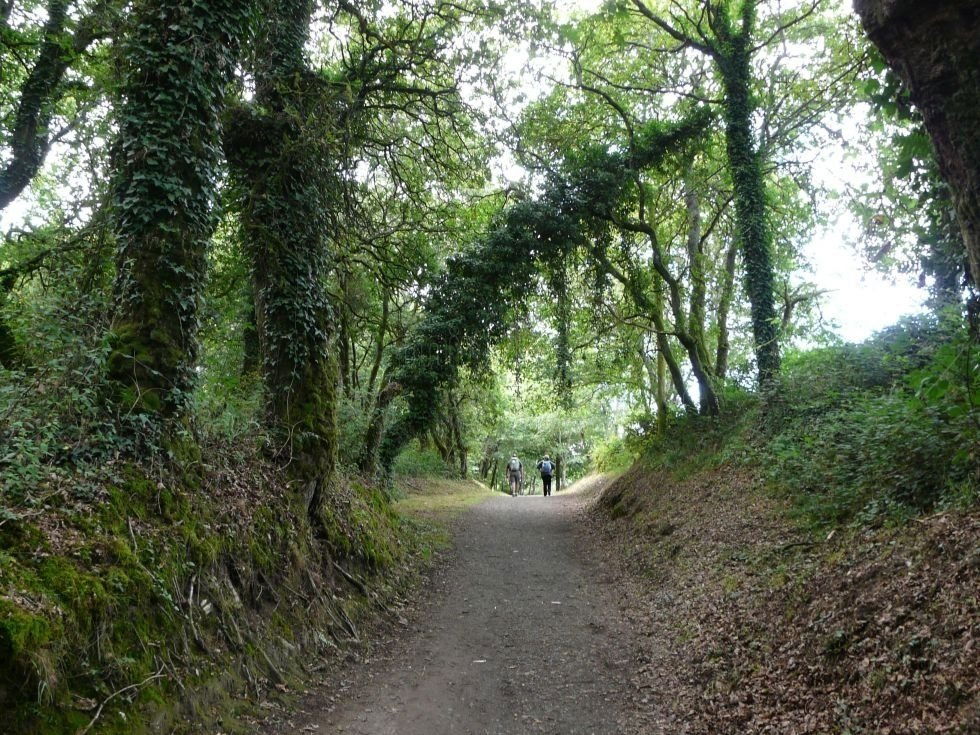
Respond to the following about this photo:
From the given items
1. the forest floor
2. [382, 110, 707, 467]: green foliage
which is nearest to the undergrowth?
the forest floor

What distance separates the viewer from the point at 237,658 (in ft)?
17.2

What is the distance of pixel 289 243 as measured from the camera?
882 cm

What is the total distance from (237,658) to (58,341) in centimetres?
308

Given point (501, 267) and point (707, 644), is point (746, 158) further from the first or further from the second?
point (707, 644)

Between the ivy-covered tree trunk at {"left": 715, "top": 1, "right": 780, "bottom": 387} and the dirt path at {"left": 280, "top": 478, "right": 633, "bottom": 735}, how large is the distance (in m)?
6.32

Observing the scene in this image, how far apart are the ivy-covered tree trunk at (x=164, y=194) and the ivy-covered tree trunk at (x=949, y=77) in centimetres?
616

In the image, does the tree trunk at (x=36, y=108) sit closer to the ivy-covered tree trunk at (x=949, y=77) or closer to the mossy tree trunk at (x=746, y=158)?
the ivy-covered tree trunk at (x=949, y=77)

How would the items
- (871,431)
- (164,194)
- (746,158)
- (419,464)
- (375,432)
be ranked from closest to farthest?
(164,194) → (871,431) → (746,158) → (375,432) → (419,464)

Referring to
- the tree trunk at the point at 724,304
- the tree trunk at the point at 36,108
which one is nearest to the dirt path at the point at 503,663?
the tree trunk at the point at 724,304

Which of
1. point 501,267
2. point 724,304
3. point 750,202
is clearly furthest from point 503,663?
point 724,304

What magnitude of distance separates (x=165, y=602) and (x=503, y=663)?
366cm

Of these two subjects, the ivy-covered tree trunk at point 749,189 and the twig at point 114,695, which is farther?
the ivy-covered tree trunk at point 749,189

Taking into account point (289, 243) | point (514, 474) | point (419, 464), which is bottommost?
point (514, 474)

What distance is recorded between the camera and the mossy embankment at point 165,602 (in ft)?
11.7
